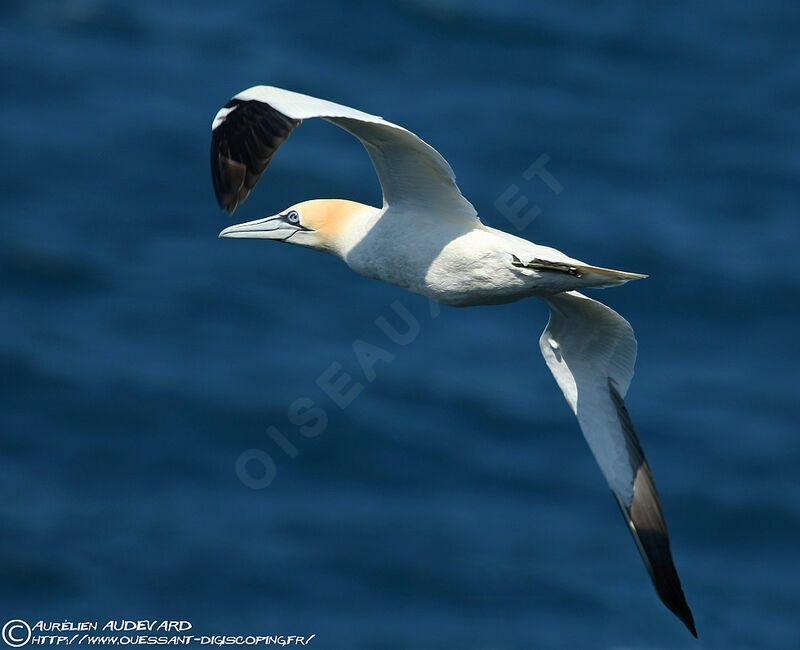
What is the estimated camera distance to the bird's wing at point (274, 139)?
998 centimetres

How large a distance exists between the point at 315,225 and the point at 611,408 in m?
2.97

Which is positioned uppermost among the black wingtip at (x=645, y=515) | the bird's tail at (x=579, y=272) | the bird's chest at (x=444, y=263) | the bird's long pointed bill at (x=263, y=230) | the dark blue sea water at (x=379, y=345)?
the bird's tail at (x=579, y=272)

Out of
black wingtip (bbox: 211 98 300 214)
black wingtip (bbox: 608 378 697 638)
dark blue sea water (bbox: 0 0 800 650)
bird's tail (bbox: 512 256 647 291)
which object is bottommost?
dark blue sea water (bbox: 0 0 800 650)

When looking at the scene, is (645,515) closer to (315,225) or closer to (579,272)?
(579,272)

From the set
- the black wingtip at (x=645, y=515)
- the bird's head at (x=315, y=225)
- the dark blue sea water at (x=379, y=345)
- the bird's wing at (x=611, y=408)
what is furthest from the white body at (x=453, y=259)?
the dark blue sea water at (x=379, y=345)

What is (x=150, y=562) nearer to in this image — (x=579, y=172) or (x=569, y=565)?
(x=569, y=565)

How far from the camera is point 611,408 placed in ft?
42.1

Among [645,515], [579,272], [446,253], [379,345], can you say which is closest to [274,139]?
[446,253]

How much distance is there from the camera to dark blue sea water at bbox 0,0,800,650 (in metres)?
29.2

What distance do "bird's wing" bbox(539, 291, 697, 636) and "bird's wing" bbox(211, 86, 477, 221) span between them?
7.68ft

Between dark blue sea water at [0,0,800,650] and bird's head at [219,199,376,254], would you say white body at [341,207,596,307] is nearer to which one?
bird's head at [219,199,376,254]

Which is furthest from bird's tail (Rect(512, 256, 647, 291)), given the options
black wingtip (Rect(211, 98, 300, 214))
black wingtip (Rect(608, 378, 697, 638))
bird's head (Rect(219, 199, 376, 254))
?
black wingtip (Rect(608, 378, 697, 638))

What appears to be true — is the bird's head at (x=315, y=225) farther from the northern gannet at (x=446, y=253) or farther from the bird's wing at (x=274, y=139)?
the bird's wing at (x=274, y=139)

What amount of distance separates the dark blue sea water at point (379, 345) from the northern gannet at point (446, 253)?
15.8 meters
